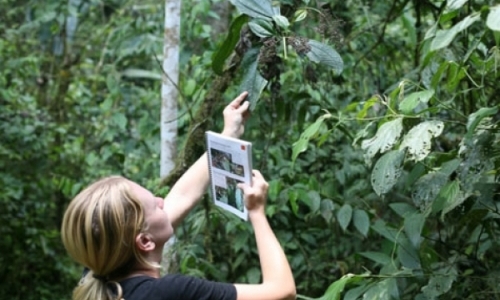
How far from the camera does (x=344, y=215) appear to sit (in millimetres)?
3111

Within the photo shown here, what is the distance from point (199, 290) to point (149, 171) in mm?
2730


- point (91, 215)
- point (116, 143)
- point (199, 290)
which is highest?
point (91, 215)

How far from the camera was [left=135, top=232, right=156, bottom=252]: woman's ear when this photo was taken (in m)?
1.83

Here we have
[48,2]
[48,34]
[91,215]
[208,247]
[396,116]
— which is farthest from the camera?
[48,34]

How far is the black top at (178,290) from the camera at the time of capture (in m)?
1.79

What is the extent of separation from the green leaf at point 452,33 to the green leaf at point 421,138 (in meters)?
0.23

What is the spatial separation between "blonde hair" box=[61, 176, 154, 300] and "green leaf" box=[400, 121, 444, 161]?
2.59ft

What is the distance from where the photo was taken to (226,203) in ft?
6.82

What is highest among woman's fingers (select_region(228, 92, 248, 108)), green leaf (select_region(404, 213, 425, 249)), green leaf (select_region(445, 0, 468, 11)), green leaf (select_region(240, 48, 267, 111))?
green leaf (select_region(445, 0, 468, 11))

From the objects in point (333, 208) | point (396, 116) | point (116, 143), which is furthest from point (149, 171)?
point (396, 116)

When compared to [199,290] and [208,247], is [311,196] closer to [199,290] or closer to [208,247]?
[208,247]

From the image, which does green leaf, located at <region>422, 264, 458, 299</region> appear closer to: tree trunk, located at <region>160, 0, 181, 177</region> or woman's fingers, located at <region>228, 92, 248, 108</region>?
woman's fingers, located at <region>228, 92, 248, 108</region>

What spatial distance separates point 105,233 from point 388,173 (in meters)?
0.90

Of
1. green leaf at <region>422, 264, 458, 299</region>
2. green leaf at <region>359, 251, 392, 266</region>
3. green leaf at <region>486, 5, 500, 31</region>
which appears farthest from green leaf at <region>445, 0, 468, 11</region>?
green leaf at <region>359, 251, 392, 266</region>
